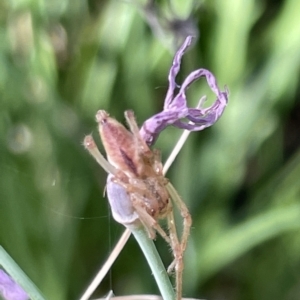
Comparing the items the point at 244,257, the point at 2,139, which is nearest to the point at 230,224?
the point at 244,257

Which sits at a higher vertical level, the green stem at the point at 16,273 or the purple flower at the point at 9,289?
the green stem at the point at 16,273

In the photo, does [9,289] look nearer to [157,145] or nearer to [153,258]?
[153,258]

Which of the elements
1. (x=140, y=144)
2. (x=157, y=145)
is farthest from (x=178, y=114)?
(x=157, y=145)

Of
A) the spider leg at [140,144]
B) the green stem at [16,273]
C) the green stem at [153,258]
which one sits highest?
the spider leg at [140,144]

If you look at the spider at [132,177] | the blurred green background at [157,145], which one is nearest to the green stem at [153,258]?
the spider at [132,177]

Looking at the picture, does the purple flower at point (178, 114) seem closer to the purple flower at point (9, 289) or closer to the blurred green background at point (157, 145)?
the purple flower at point (9, 289)
